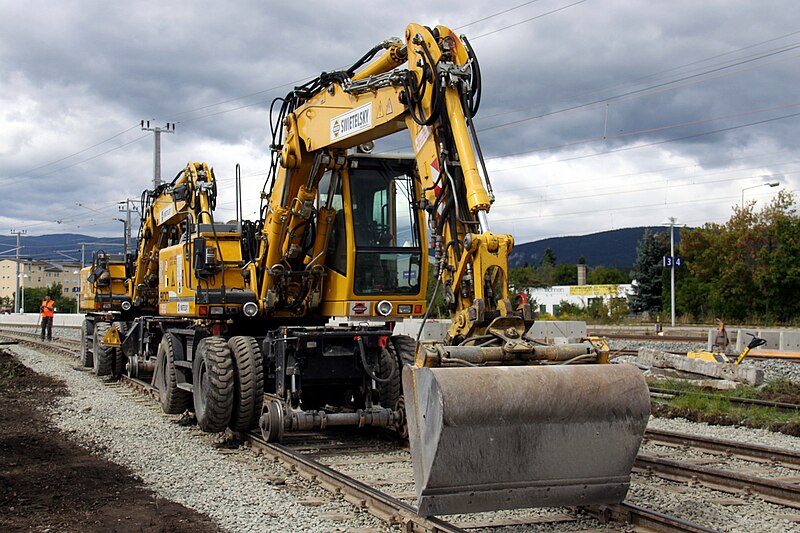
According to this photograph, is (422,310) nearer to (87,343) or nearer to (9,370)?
(9,370)

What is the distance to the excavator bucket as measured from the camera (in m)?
5.64

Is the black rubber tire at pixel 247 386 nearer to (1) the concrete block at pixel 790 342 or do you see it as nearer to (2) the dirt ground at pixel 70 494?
(2) the dirt ground at pixel 70 494

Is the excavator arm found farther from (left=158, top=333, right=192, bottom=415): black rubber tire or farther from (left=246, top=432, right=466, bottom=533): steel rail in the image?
(left=246, top=432, right=466, bottom=533): steel rail

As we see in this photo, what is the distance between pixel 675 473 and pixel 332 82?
18.9 ft

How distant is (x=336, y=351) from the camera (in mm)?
9773

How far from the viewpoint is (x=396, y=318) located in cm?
1055

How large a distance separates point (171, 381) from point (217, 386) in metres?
2.47

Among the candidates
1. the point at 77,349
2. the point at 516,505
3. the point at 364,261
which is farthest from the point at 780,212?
the point at 516,505

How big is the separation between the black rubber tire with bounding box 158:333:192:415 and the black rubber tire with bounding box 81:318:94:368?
8.92 meters

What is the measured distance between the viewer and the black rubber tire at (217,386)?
1018 centimetres

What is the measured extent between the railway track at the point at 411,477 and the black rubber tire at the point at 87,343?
1224cm

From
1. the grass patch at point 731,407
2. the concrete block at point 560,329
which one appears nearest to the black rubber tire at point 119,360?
the concrete block at point 560,329

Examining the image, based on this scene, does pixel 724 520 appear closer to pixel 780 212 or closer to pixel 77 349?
pixel 77 349

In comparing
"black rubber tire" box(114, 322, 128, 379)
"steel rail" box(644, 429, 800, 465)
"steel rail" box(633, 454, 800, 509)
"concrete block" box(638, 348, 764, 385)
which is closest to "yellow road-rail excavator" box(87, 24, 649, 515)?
"steel rail" box(633, 454, 800, 509)
